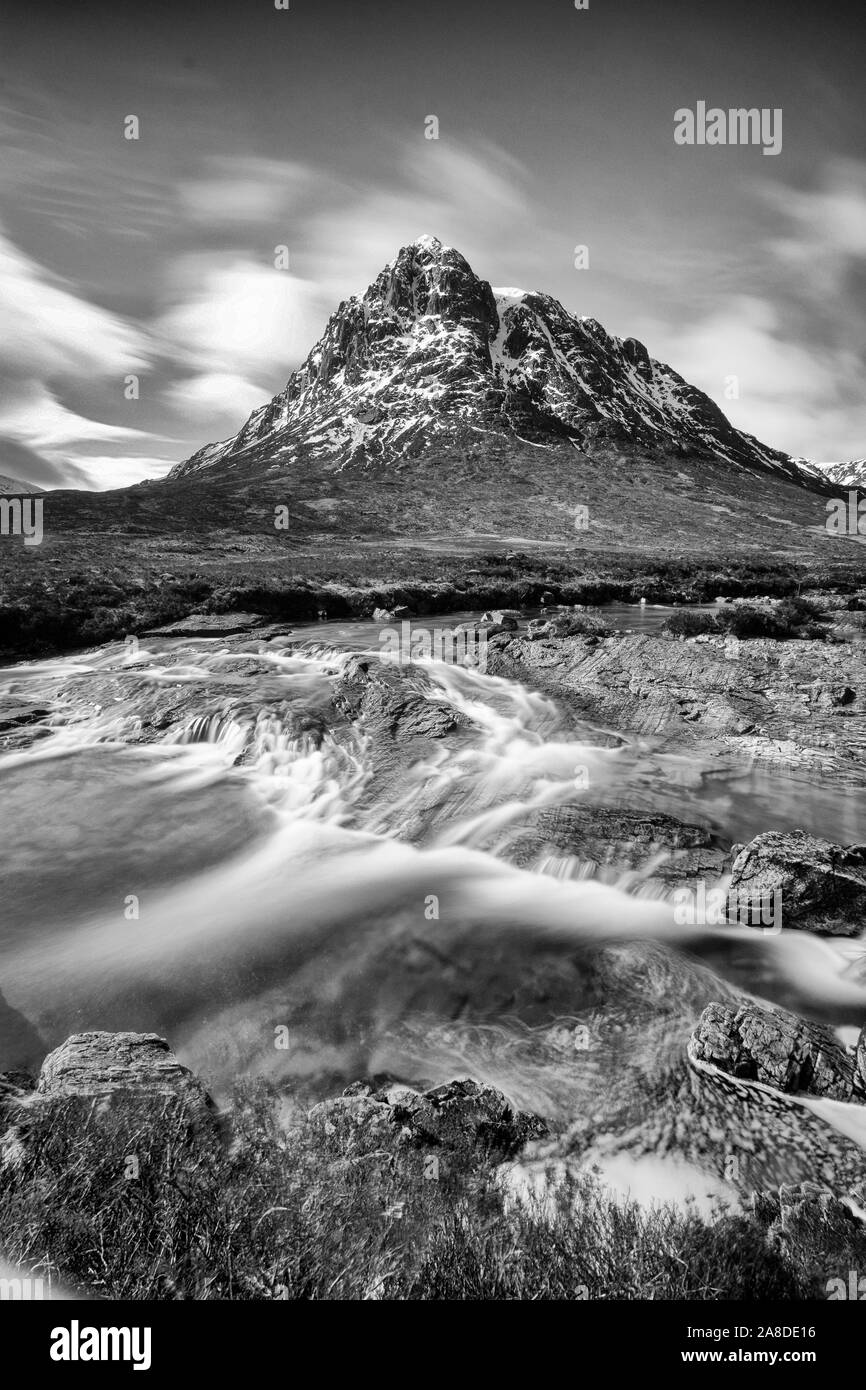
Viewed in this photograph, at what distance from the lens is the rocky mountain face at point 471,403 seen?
478ft

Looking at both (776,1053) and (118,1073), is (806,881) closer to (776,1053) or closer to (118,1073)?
(776,1053)

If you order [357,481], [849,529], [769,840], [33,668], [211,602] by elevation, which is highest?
[357,481]

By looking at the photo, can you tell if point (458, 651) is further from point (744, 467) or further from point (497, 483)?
point (744, 467)

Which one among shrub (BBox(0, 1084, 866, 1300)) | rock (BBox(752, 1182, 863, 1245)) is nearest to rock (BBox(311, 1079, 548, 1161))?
shrub (BBox(0, 1084, 866, 1300))

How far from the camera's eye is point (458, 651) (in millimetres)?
20609

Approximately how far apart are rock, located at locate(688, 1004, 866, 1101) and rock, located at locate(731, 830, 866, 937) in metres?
1.88

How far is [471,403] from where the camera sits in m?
157

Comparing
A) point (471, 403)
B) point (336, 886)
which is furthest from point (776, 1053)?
point (471, 403)

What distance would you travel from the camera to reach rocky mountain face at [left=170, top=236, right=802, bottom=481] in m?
146

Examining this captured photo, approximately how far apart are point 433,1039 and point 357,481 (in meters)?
115

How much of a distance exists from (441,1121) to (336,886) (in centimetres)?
473

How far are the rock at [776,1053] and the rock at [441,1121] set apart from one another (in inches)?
72.4

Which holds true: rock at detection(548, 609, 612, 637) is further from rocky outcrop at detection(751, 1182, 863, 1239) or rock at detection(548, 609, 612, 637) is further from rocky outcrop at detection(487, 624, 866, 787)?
rocky outcrop at detection(751, 1182, 863, 1239)

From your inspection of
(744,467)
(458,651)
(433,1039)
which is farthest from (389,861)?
(744,467)
